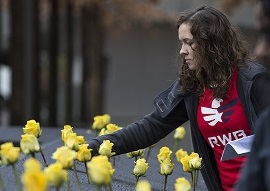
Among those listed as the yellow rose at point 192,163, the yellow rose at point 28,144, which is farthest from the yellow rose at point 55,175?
the yellow rose at point 192,163

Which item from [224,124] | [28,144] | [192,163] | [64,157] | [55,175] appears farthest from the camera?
[224,124]

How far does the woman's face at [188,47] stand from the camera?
12.1ft

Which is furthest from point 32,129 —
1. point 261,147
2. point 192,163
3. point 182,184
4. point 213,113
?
point 261,147

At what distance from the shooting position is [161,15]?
23703mm

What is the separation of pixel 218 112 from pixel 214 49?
0.90ft

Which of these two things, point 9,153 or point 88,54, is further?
point 88,54

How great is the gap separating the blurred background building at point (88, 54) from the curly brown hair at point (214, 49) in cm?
55

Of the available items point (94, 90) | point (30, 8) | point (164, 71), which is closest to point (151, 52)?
point (164, 71)

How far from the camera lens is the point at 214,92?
3719mm

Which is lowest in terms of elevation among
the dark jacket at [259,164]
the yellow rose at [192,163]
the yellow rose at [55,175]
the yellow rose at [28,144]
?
the yellow rose at [192,163]

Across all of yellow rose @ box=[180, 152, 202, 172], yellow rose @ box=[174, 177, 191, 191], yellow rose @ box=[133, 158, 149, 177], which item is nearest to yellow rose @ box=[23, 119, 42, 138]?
yellow rose @ box=[133, 158, 149, 177]

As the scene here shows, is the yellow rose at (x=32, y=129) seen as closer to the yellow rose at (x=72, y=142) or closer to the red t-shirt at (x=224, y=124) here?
the yellow rose at (x=72, y=142)

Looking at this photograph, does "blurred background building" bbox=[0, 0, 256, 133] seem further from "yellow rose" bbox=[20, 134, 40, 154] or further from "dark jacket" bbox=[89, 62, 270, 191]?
"yellow rose" bbox=[20, 134, 40, 154]

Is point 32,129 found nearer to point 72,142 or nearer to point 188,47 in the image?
point 72,142
